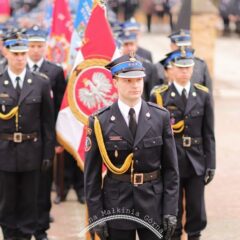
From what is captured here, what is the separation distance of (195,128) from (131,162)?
1.69 meters

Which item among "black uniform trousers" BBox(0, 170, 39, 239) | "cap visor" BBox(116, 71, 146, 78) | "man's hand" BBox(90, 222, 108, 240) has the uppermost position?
"cap visor" BBox(116, 71, 146, 78)

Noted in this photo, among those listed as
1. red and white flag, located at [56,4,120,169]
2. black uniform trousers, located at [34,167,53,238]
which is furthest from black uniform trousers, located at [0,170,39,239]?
red and white flag, located at [56,4,120,169]

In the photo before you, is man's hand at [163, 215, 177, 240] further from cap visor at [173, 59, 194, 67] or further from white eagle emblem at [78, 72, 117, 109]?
white eagle emblem at [78, 72, 117, 109]

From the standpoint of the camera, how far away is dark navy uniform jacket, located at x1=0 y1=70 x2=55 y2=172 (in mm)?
6984

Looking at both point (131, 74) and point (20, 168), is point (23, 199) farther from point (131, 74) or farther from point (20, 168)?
point (131, 74)

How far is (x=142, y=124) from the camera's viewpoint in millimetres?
5266

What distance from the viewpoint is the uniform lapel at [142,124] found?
206 inches

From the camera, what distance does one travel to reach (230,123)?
13570 mm

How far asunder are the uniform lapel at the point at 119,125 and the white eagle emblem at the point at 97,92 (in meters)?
1.80

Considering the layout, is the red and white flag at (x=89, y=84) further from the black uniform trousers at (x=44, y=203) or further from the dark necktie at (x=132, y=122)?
the dark necktie at (x=132, y=122)

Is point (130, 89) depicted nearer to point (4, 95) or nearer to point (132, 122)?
point (132, 122)

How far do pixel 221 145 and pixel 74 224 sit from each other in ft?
14.4

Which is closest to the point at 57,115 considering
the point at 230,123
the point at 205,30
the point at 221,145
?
the point at 221,145

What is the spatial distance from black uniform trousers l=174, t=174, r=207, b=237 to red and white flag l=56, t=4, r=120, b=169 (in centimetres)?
103
